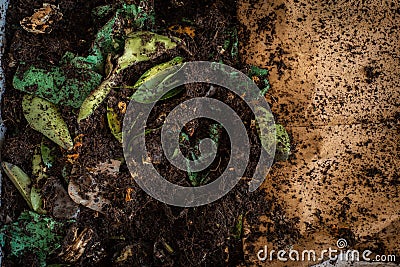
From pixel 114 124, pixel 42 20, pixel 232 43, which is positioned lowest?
pixel 114 124

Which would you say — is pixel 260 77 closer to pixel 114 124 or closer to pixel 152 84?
pixel 152 84

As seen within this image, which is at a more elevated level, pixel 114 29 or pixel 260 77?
pixel 114 29

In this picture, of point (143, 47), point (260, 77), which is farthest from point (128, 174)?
point (260, 77)

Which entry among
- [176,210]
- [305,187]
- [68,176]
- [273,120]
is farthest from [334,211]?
[68,176]

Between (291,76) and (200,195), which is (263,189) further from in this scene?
(291,76)

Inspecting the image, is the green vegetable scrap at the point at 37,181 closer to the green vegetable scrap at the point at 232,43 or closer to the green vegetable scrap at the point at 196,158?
the green vegetable scrap at the point at 196,158

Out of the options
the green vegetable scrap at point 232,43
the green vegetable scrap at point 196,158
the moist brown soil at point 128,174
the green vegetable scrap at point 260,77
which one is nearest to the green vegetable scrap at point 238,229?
the moist brown soil at point 128,174
